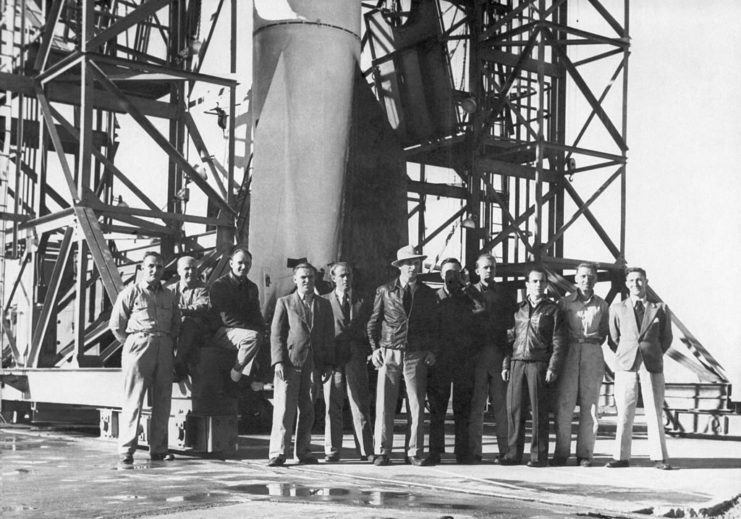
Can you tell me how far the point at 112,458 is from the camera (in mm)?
8008

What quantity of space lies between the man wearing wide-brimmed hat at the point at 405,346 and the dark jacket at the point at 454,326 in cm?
19

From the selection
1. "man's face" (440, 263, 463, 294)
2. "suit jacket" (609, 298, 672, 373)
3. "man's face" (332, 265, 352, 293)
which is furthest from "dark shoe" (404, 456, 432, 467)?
"suit jacket" (609, 298, 672, 373)

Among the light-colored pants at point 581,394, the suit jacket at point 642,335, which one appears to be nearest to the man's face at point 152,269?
the light-colored pants at point 581,394

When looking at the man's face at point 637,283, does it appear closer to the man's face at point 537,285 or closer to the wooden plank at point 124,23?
the man's face at point 537,285

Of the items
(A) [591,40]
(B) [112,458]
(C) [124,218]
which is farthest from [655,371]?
(A) [591,40]

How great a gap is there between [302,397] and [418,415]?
3.14ft

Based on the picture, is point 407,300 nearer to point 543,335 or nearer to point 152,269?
point 543,335

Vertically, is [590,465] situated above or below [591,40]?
below

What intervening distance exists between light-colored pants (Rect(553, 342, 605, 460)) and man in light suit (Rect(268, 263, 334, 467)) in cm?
202

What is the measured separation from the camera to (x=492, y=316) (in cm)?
837

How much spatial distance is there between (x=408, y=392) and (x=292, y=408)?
0.96 meters

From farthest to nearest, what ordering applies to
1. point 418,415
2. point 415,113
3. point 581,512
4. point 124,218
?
Result: point 415,113 → point 124,218 → point 418,415 → point 581,512

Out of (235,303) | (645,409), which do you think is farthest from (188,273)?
(645,409)

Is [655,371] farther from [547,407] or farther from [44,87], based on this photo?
[44,87]
